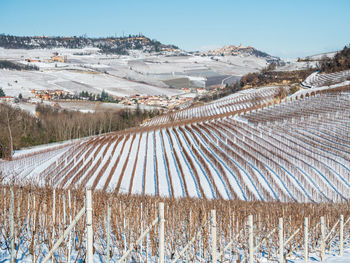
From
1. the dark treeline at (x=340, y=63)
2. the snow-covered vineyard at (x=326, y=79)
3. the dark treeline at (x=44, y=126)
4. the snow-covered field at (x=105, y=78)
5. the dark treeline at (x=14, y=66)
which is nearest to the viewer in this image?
the dark treeline at (x=44, y=126)

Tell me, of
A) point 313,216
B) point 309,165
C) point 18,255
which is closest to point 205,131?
point 309,165

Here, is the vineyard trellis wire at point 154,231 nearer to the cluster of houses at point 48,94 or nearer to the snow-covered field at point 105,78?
the cluster of houses at point 48,94

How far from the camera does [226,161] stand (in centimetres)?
2556

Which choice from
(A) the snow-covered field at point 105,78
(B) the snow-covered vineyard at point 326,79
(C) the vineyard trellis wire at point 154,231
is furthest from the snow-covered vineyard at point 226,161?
(A) the snow-covered field at point 105,78

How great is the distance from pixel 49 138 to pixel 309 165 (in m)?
40.1

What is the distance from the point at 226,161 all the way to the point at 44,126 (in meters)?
38.9

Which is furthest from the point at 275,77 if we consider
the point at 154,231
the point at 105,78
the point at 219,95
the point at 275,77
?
the point at 154,231

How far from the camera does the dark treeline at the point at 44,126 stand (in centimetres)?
4442

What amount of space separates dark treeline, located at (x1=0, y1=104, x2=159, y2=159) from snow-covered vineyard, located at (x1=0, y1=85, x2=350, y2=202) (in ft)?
34.6

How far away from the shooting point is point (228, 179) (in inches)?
848

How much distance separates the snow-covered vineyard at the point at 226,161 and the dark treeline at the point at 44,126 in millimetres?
10557

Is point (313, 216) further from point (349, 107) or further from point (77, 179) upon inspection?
point (349, 107)

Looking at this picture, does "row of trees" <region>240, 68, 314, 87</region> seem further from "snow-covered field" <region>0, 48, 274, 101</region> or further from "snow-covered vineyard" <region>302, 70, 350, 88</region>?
"snow-covered field" <region>0, 48, 274, 101</region>

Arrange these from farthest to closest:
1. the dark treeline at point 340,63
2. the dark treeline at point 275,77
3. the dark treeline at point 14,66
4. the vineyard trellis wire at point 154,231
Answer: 1. the dark treeline at point 14,66
2. the dark treeline at point 275,77
3. the dark treeline at point 340,63
4. the vineyard trellis wire at point 154,231
